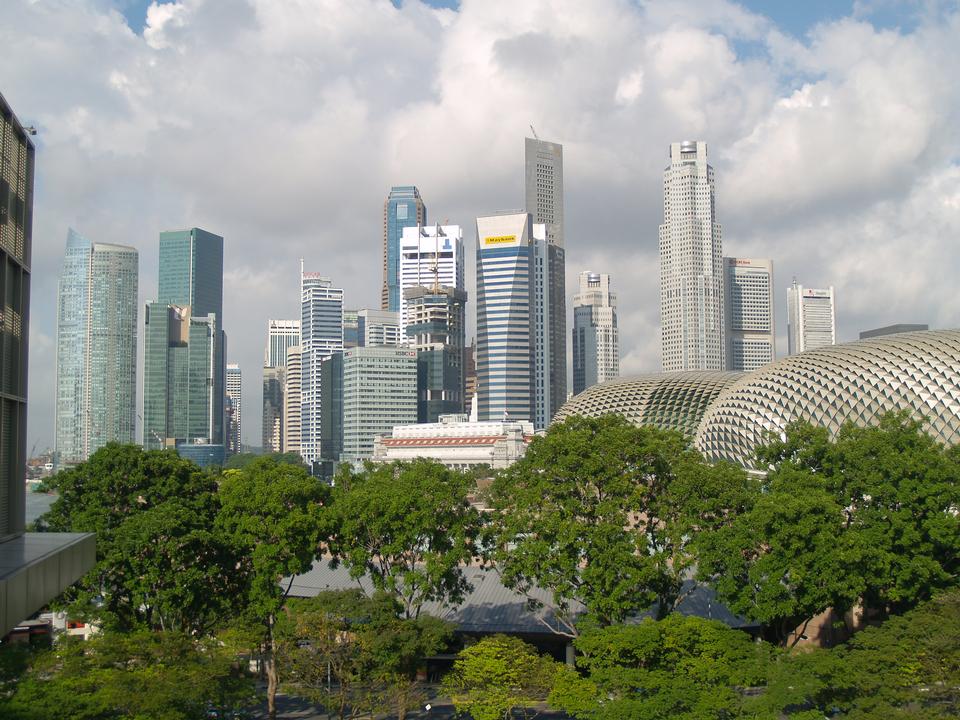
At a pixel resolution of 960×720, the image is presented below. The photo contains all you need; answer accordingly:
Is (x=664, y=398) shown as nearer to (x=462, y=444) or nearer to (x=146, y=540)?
(x=462, y=444)

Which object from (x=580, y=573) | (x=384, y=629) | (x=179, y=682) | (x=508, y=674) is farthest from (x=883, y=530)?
(x=179, y=682)

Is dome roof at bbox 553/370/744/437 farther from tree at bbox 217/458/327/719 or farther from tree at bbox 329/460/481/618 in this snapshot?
tree at bbox 217/458/327/719

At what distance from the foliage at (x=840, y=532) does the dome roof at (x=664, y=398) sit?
221 feet

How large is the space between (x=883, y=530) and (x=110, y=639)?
31.2 meters

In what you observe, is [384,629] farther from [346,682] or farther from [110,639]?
[110,639]

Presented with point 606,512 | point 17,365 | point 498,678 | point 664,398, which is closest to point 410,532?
point 606,512

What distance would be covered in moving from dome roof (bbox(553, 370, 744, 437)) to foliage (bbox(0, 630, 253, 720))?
8234 cm

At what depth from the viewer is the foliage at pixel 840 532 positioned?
36.9 meters

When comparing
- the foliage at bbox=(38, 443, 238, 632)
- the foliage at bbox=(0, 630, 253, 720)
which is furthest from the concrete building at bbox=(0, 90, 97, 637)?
the foliage at bbox=(38, 443, 238, 632)

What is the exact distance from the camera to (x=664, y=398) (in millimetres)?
120562

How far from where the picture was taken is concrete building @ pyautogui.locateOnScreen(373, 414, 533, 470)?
179 meters

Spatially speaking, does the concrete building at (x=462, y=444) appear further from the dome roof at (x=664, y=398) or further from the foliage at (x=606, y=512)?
the foliage at (x=606, y=512)

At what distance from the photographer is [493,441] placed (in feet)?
599

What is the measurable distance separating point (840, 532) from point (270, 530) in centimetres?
2399
